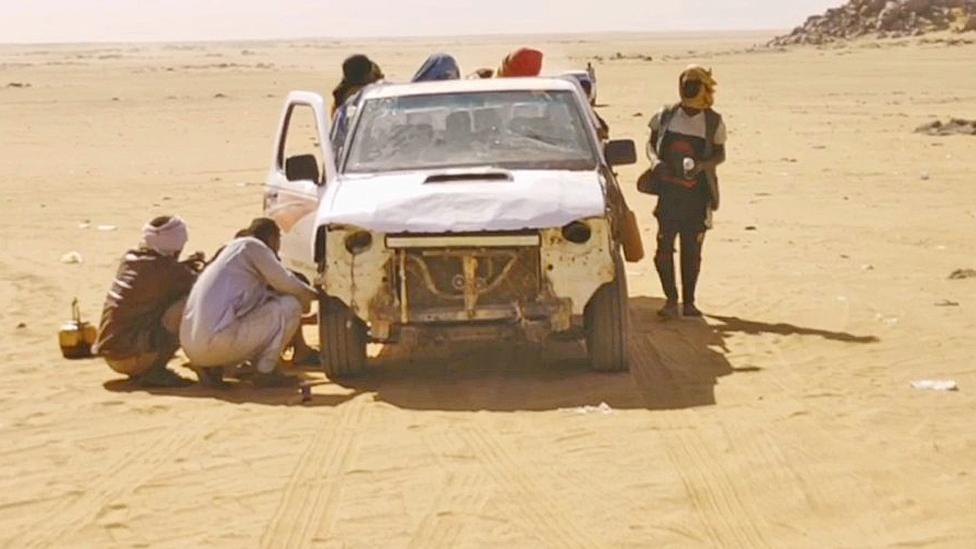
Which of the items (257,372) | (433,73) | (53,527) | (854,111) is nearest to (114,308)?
(257,372)

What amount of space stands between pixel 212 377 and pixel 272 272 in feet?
2.58

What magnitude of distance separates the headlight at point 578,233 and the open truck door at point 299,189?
5.73ft

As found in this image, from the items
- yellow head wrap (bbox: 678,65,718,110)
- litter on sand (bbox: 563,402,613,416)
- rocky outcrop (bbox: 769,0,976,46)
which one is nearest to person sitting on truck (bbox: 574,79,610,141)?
yellow head wrap (bbox: 678,65,718,110)

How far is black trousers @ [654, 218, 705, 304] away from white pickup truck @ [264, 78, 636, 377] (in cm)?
164

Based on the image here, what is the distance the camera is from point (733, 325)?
40.1 feet

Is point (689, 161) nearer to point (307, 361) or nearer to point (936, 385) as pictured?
point (936, 385)

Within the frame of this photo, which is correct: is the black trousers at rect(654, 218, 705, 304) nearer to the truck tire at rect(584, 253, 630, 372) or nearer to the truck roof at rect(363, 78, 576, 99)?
the truck roof at rect(363, 78, 576, 99)

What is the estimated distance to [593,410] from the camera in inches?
367

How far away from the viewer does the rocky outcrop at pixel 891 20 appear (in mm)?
74375

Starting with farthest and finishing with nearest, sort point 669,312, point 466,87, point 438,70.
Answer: point 438,70 < point 669,312 < point 466,87

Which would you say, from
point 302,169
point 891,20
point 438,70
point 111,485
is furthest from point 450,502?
point 891,20

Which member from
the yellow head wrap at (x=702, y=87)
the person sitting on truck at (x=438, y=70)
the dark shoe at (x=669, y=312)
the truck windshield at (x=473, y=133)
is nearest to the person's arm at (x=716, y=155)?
the yellow head wrap at (x=702, y=87)

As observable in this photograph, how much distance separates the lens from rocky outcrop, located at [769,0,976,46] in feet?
244

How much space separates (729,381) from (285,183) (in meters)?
3.40
